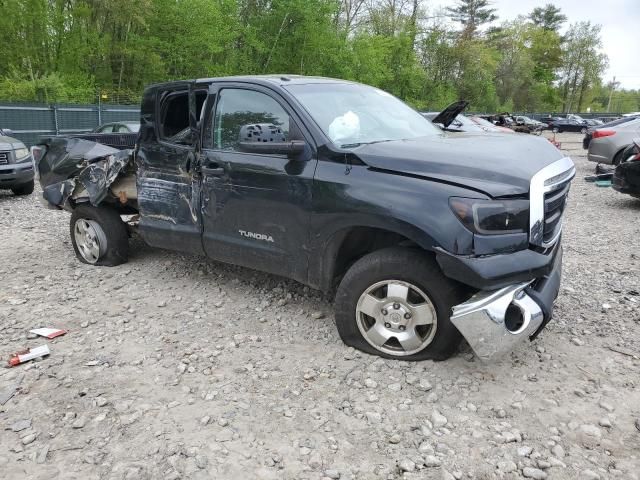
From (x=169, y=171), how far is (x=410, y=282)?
96.3 inches

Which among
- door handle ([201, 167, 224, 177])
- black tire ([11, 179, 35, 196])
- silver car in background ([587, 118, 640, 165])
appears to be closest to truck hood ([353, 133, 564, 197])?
door handle ([201, 167, 224, 177])

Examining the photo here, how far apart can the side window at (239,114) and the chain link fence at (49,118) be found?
42.5ft

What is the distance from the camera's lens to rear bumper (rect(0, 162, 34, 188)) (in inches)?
374

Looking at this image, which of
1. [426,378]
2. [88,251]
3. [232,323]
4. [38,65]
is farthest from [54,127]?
[426,378]

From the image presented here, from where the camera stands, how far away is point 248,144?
363 centimetres

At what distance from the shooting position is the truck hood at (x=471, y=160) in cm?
310

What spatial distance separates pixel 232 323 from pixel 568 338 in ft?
8.35

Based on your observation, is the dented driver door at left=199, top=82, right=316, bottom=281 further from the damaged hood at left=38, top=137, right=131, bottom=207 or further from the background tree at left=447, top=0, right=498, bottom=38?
the background tree at left=447, top=0, right=498, bottom=38

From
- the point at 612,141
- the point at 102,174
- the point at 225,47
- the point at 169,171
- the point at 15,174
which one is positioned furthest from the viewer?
the point at 225,47

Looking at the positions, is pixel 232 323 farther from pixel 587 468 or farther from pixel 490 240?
pixel 587 468

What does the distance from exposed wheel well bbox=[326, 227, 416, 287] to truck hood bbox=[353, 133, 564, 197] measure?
1.59 feet

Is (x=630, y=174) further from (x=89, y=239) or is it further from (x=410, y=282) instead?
(x=89, y=239)

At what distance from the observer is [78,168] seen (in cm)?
552

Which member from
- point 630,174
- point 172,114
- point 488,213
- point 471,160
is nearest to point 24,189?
point 172,114
